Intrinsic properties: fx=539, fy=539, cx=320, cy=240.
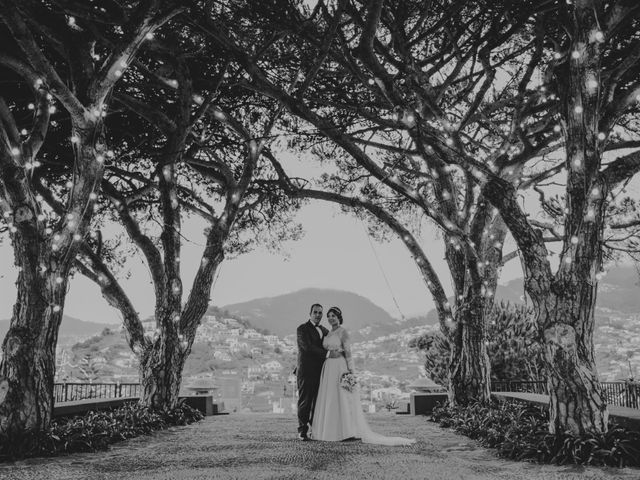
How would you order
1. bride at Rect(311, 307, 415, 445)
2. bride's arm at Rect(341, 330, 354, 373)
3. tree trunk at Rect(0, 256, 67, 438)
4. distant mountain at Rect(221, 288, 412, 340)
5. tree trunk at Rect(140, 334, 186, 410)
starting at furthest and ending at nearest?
distant mountain at Rect(221, 288, 412, 340) < tree trunk at Rect(140, 334, 186, 410) < bride's arm at Rect(341, 330, 354, 373) < bride at Rect(311, 307, 415, 445) < tree trunk at Rect(0, 256, 67, 438)

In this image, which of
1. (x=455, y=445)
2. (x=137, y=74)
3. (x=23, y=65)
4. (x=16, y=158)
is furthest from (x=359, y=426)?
(x=137, y=74)

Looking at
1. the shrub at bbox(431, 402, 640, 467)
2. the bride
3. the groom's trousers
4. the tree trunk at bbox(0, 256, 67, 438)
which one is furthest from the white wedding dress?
the tree trunk at bbox(0, 256, 67, 438)

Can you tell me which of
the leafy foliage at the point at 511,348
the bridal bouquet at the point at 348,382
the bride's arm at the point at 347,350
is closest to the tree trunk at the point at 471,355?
the bride's arm at the point at 347,350

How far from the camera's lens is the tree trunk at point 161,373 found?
9180 mm

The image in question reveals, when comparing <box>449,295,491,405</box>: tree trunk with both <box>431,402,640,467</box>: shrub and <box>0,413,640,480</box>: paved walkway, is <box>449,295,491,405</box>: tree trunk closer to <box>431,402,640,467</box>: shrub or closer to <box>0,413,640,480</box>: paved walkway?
<box>431,402,640,467</box>: shrub

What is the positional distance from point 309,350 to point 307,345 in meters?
0.07

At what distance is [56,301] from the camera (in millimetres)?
6137

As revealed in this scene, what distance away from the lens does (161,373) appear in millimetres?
9227

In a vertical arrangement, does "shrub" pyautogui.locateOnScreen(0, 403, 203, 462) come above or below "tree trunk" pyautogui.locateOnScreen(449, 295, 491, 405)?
below

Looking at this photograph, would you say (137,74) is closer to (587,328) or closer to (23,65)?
(23,65)

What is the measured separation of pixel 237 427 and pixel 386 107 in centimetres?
607

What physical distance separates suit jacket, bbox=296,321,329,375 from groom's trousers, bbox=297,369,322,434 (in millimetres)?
47

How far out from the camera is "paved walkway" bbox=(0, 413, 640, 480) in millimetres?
4621

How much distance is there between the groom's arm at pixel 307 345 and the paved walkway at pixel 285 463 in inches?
43.4
